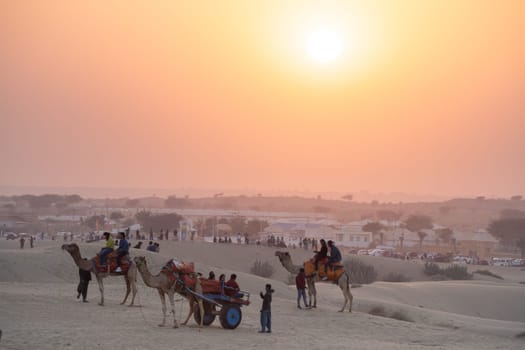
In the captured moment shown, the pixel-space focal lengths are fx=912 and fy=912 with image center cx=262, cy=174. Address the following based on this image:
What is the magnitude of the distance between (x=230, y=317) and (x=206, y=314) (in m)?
0.65

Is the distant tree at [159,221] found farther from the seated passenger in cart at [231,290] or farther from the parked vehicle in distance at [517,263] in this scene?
the seated passenger in cart at [231,290]

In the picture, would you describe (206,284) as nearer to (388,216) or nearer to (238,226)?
(238,226)

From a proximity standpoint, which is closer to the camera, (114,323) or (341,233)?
(114,323)

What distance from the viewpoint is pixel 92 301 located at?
27.2 meters

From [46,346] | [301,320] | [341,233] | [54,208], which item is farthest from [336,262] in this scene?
[54,208]

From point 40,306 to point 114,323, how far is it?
3121 millimetres

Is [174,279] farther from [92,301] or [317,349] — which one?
[92,301]

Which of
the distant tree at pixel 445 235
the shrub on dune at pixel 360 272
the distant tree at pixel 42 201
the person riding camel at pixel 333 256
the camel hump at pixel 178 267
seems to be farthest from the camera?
the distant tree at pixel 42 201

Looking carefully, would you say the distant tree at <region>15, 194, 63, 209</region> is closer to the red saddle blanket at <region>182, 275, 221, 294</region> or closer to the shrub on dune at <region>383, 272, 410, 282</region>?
the shrub on dune at <region>383, 272, 410, 282</region>

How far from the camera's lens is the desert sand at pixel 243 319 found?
20781 millimetres

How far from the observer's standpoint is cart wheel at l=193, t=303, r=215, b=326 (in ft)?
76.6

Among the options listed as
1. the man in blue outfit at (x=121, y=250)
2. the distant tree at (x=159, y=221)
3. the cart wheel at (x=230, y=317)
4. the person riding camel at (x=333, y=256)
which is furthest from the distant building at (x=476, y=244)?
the cart wheel at (x=230, y=317)

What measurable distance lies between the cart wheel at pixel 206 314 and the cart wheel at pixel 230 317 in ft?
1.12

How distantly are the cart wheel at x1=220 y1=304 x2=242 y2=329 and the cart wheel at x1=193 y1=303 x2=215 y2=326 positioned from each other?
1.12 ft
